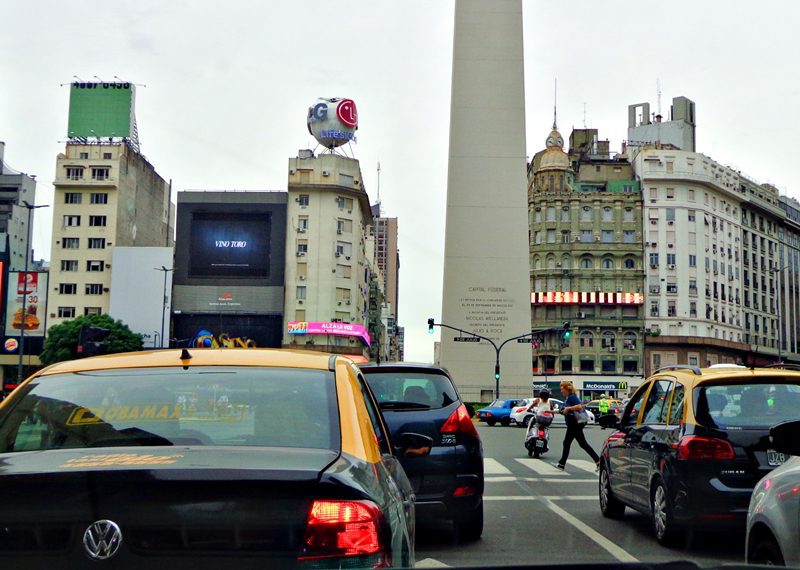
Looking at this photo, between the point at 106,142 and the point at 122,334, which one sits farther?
the point at 106,142

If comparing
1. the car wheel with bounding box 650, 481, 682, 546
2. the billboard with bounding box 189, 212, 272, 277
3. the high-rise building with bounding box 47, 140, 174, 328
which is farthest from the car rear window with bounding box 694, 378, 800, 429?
the high-rise building with bounding box 47, 140, 174, 328

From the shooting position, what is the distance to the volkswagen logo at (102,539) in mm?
2918

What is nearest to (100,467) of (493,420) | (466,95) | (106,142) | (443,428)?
(443,428)

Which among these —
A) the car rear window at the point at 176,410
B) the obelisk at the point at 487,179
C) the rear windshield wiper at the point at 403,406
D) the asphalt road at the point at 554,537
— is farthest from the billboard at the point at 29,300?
the car rear window at the point at 176,410

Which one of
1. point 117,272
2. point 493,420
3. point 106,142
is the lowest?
point 493,420

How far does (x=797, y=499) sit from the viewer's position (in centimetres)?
443

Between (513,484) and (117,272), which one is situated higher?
(117,272)

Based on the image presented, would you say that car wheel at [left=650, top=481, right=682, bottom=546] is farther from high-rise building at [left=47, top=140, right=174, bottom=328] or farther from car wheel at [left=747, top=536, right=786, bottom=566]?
high-rise building at [left=47, top=140, right=174, bottom=328]

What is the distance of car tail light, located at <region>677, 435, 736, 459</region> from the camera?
25.4ft

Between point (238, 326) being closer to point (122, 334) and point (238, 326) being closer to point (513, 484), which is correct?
point (122, 334)

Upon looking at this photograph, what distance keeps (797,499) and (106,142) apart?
99086 millimetres

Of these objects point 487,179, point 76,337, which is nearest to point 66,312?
point 76,337

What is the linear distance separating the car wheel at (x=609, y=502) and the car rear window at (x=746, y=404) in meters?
2.54

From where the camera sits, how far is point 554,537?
894 centimetres
